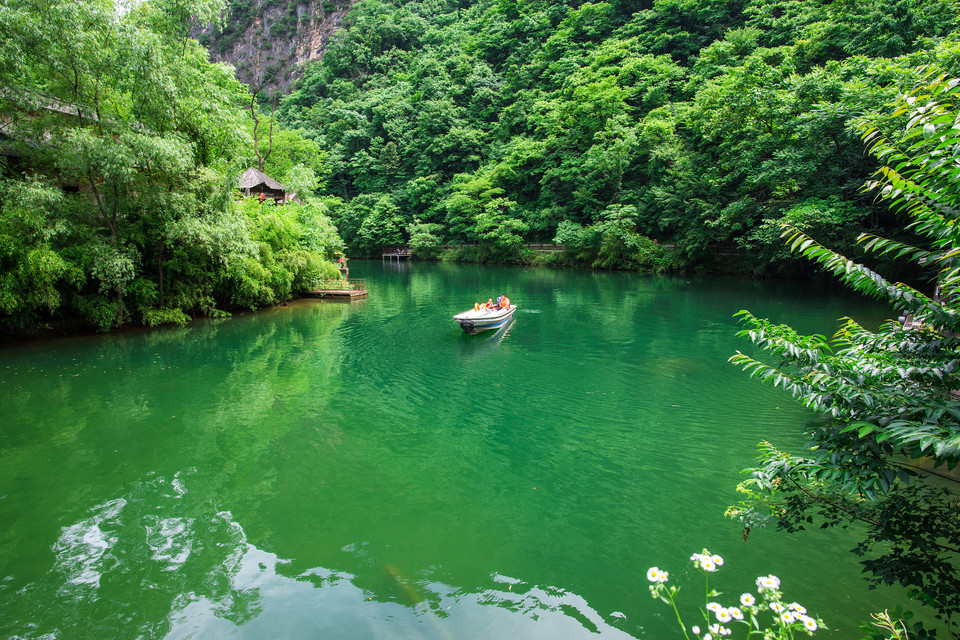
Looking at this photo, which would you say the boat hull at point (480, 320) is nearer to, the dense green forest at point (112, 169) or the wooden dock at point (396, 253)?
the dense green forest at point (112, 169)

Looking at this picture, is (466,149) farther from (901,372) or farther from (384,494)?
(901,372)

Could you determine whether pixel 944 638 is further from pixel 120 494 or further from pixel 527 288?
pixel 527 288

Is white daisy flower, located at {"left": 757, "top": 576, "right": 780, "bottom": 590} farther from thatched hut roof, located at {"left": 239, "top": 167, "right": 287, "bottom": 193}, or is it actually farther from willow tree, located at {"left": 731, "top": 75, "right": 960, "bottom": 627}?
thatched hut roof, located at {"left": 239, "top": 167, "right": 287, "bottom": 193}

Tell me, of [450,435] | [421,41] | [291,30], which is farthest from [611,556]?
[291,30]

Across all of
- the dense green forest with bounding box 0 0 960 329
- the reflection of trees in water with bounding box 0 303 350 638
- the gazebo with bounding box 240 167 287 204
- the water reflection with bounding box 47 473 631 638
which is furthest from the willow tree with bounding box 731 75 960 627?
the gazebo with bounding box 240 167 287 204

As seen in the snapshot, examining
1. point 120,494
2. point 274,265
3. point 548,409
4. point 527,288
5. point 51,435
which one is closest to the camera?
point 120,494

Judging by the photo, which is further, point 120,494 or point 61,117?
point 61,117

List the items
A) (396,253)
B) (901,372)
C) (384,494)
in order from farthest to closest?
(396,253) → (384,494) → (901,372)

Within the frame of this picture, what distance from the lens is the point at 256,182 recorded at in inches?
1287

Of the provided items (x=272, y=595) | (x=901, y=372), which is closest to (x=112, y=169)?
(x=272, y=595)

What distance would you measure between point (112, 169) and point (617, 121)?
36293 mm

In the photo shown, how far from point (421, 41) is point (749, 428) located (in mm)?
92768

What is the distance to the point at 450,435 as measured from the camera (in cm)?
935

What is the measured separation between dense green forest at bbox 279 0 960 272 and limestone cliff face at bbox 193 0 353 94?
15098 mm
